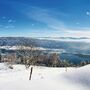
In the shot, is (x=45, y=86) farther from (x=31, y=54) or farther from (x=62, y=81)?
(x=31, y=54)

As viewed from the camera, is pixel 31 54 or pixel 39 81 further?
pixel 31 54

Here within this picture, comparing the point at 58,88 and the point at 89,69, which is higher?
the point at 89,69

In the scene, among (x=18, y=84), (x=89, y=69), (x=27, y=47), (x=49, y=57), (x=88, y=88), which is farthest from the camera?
(x=49, y=57)

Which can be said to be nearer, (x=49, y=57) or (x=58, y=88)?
(x=58, y=88)

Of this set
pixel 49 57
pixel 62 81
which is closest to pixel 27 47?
pixel 62 81

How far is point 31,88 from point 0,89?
1.41 m

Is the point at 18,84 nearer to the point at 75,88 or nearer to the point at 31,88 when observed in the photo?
the point at 31,88

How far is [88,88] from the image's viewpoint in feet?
31.9

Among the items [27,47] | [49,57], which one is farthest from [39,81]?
[49,57]

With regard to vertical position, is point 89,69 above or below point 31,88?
above

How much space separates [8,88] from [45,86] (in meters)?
1.67

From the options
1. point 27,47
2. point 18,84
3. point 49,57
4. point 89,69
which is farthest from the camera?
point 49,57

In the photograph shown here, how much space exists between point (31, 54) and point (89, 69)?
125 ft

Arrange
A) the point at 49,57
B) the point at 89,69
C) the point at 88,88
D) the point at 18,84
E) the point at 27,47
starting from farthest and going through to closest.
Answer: the point at 49,57
the point at 27,47
the point at 89,69
the point at 18,84
the point at 88,88
